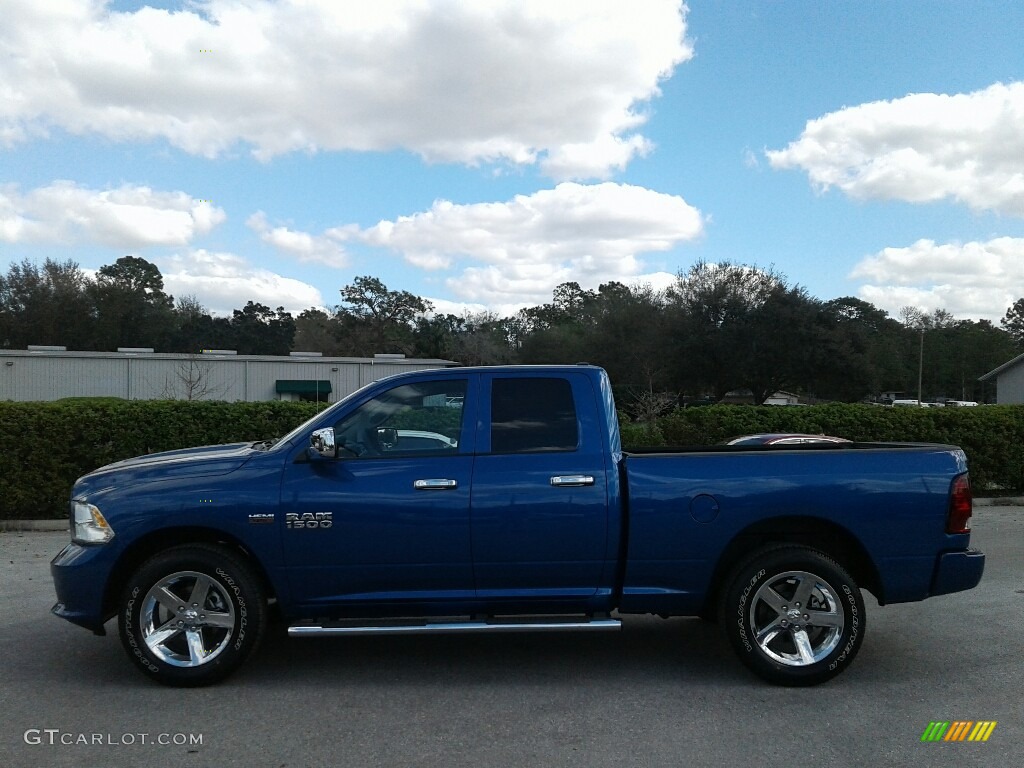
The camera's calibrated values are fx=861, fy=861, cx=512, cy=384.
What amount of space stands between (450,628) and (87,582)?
2.20m

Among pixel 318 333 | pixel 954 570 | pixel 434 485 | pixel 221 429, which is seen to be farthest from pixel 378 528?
pixel 318 333

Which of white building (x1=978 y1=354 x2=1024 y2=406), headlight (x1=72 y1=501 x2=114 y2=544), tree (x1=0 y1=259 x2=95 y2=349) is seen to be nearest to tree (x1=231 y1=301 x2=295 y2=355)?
tree (x1=0 y1=259 x2=95 y2=349)

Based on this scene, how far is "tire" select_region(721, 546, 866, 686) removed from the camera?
205 inches

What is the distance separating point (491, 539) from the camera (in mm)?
5152

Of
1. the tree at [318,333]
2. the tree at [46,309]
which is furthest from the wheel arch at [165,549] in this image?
the tree at [318,333]

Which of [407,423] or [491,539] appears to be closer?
[491,539]

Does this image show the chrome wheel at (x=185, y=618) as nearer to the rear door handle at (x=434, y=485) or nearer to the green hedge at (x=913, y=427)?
the rear door handle at (x=434, y=485)

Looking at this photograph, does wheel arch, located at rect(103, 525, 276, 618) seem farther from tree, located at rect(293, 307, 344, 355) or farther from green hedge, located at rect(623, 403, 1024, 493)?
tree, located at rect(293, 307, 344, 355)

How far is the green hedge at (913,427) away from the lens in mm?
14422

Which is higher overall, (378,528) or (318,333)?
(318,333)

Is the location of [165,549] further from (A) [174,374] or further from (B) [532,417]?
(A) [174,374]

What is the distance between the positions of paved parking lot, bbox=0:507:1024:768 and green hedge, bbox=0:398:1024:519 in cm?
559

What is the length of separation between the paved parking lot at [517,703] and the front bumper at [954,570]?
607mm

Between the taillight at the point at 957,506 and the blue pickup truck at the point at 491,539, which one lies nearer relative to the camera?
the blue pickup truck at the point at 491,539
